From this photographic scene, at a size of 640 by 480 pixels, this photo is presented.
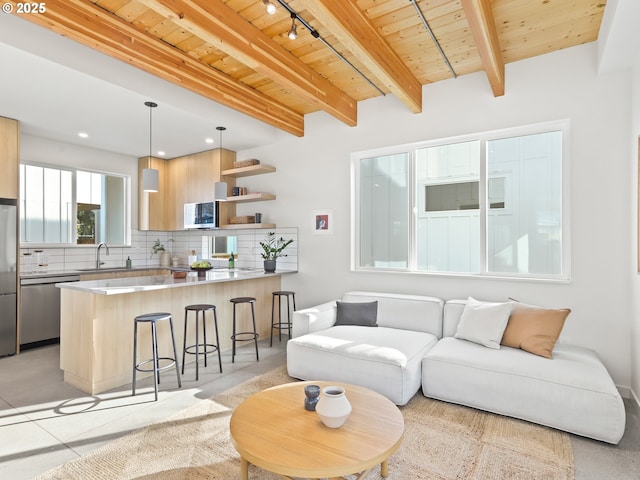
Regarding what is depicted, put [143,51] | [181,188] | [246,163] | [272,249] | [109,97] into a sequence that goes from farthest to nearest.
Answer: [181,188], [246,163], [272,249], [109,97], [143,51]

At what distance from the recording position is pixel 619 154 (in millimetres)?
3061

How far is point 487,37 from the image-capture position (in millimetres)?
2648

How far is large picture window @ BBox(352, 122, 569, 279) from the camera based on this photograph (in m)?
3.46

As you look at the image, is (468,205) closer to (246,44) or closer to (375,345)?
(375,345)

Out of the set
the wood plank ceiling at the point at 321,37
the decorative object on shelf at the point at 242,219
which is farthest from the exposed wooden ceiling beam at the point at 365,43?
the decorative object on shelf at the point at 242,219

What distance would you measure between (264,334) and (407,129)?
3207 mm

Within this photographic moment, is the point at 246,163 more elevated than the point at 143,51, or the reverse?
the point at 143,51

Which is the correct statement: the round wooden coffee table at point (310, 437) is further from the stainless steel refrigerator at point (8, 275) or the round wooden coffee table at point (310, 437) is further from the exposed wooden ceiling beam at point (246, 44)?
the stainless steel refrigerator at point (8, 275)

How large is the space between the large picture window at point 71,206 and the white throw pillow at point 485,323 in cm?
536

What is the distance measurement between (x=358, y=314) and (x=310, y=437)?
2.14 metres

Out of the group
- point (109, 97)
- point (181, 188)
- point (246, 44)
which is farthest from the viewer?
point (181, 188)

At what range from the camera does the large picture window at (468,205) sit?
3.46 m

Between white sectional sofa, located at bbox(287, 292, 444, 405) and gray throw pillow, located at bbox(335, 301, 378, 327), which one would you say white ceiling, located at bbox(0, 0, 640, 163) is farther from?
gray throw pillow, located at bbox(335, 301, 378, 327)

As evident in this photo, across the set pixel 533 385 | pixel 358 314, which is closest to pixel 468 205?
pixel 358 314
